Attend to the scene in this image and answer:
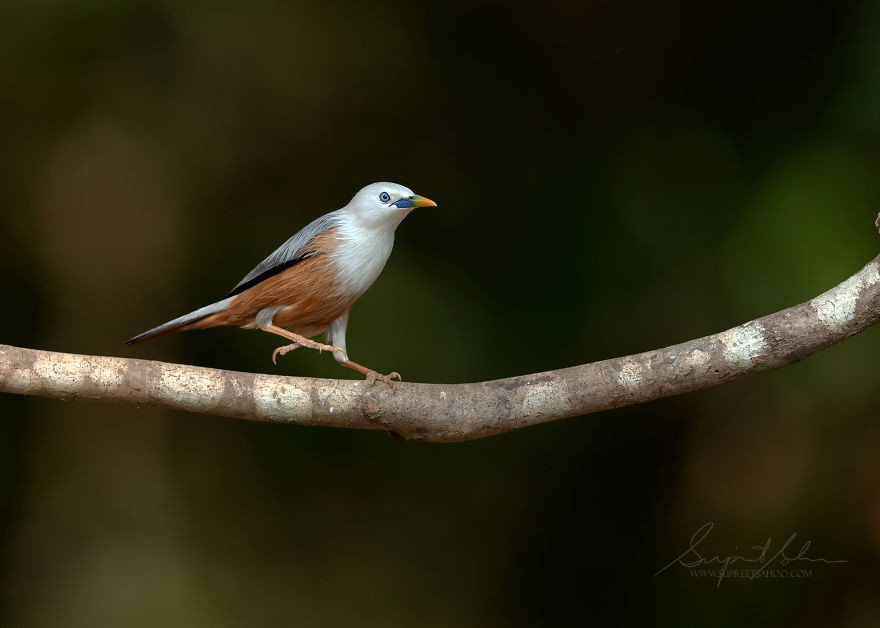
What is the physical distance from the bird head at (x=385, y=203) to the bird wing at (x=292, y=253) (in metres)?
0.14

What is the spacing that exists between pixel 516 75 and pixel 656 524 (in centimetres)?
282

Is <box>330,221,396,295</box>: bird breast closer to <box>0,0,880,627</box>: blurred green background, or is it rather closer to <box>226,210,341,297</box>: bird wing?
<box>226,210,341,297</box>: bird wing

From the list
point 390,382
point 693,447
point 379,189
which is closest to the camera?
point 390,382

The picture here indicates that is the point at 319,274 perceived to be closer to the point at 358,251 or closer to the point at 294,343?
the point at 358,251

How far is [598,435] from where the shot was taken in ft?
16.4

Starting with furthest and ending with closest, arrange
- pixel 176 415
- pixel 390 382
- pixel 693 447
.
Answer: pixel 176 415
pixel 693 447
pixel 390 382

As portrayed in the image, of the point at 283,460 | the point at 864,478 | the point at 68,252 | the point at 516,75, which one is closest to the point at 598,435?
the point at 864,478

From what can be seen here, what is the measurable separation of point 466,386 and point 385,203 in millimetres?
774

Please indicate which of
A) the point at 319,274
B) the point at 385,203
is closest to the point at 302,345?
the point at 319,274

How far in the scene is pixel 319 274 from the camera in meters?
3.27

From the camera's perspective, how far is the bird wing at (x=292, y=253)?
3318 millimetres

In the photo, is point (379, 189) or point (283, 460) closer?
point (379, 189)

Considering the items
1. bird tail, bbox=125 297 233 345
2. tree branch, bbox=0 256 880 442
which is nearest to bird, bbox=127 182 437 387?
bird tail, bbox=125 297 233 345

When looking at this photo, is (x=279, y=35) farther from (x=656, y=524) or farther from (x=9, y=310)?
(x=656, y=524)
